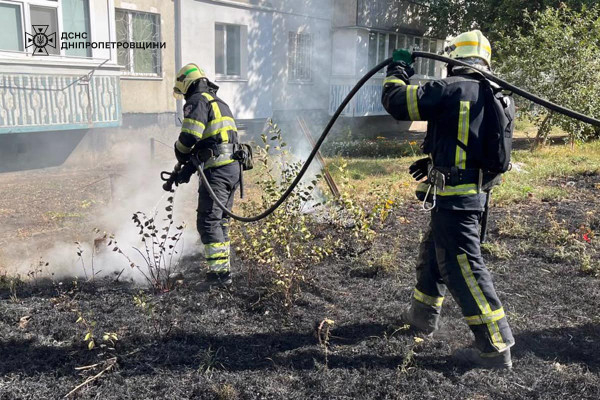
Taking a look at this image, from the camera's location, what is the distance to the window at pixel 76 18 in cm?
941

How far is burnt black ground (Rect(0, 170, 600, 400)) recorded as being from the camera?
9.62 feet

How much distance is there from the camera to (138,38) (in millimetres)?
11141

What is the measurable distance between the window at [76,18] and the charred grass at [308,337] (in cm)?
650

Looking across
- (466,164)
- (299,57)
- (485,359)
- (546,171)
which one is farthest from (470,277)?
(299,57)

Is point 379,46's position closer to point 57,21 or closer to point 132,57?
point 132,57

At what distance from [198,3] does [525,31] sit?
10.0 metres

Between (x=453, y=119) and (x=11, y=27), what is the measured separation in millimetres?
8517

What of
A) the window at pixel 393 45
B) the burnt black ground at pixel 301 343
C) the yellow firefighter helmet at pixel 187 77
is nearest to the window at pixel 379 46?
the window at pixel 393 45

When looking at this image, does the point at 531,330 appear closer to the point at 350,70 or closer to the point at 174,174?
the point at 174,174

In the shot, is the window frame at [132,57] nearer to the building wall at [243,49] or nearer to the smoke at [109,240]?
the building wall at [243,49]

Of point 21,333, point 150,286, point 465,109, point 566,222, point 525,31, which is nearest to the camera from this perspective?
point 465,109

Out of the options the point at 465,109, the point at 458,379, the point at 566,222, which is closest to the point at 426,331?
the point at 458,379

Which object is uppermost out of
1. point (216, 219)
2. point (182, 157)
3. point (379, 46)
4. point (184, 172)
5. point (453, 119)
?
point (379, 46)

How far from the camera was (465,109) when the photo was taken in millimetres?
3053
